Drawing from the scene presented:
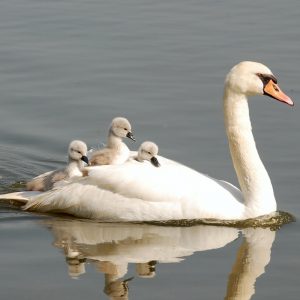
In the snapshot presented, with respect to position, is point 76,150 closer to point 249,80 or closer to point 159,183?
point 159,183

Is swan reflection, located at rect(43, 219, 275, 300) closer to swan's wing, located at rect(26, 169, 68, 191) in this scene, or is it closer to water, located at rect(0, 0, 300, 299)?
water, located at rect(0, 0, 300, 299)

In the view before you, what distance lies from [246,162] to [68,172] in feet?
5.70

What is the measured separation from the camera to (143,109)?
13797mm

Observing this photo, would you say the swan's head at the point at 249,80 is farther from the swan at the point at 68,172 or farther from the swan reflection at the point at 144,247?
the swan at the point at 68,172

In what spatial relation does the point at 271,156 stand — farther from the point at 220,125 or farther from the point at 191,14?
the point at 191,14

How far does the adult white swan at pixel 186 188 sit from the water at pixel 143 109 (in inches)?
7.3

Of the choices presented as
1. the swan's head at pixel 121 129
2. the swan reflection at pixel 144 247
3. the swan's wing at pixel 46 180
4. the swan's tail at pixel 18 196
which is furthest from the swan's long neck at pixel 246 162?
the swan's tail at pixel 18 196

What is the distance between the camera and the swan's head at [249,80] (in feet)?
35.4

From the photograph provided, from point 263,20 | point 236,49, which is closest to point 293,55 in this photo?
point 236,49

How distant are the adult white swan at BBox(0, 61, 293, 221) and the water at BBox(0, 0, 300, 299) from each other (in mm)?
184

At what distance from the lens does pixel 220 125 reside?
1330 centimetres

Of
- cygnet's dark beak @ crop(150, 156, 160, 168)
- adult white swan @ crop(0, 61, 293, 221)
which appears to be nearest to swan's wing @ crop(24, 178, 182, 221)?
adult white swan @ crop(0, 61, 293, 221)

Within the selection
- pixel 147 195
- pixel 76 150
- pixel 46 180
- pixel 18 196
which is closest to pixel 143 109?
pixel 46 180

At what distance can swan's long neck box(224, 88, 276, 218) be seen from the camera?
10.8 m
